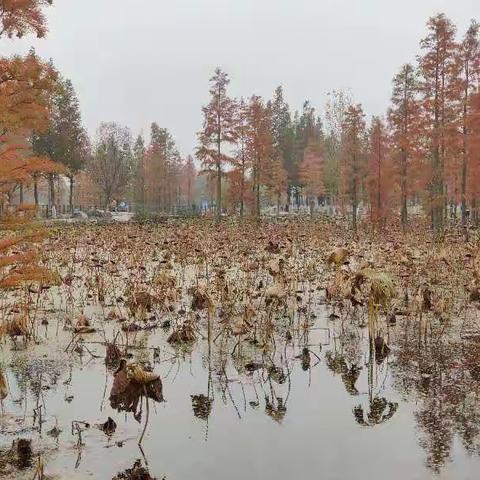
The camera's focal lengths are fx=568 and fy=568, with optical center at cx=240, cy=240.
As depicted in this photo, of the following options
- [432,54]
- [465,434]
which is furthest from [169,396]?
[432,54]

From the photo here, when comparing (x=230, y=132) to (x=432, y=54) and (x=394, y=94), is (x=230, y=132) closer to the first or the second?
(x=394, y=94)

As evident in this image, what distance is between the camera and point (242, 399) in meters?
5.25

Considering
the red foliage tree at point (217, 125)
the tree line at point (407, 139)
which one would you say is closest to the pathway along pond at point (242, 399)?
the tree line at point (407, 139)

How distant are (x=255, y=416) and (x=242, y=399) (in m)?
0.37

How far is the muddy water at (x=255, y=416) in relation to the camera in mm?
3998

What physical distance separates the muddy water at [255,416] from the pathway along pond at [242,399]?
16mm

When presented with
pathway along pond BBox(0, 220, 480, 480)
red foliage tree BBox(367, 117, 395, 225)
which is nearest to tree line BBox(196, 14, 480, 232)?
red foliage tree BBox(367, 117, 395, 225)

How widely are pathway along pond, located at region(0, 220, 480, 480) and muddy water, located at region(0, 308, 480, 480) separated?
0.02 metres

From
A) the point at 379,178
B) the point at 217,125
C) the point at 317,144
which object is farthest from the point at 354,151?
the point at 317,144

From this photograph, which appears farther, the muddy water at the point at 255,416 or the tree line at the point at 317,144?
the tree line at the point at 317,144

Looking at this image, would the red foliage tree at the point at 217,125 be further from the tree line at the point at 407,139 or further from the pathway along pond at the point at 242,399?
the pathway along pond at the point at 242,399

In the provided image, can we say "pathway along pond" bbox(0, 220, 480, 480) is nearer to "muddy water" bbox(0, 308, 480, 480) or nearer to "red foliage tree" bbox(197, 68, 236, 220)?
"muddy water" bbox(0, 308, 480, 480)

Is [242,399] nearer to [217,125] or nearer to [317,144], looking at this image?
[217,125]

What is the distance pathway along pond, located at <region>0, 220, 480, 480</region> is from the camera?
403 centimetres
